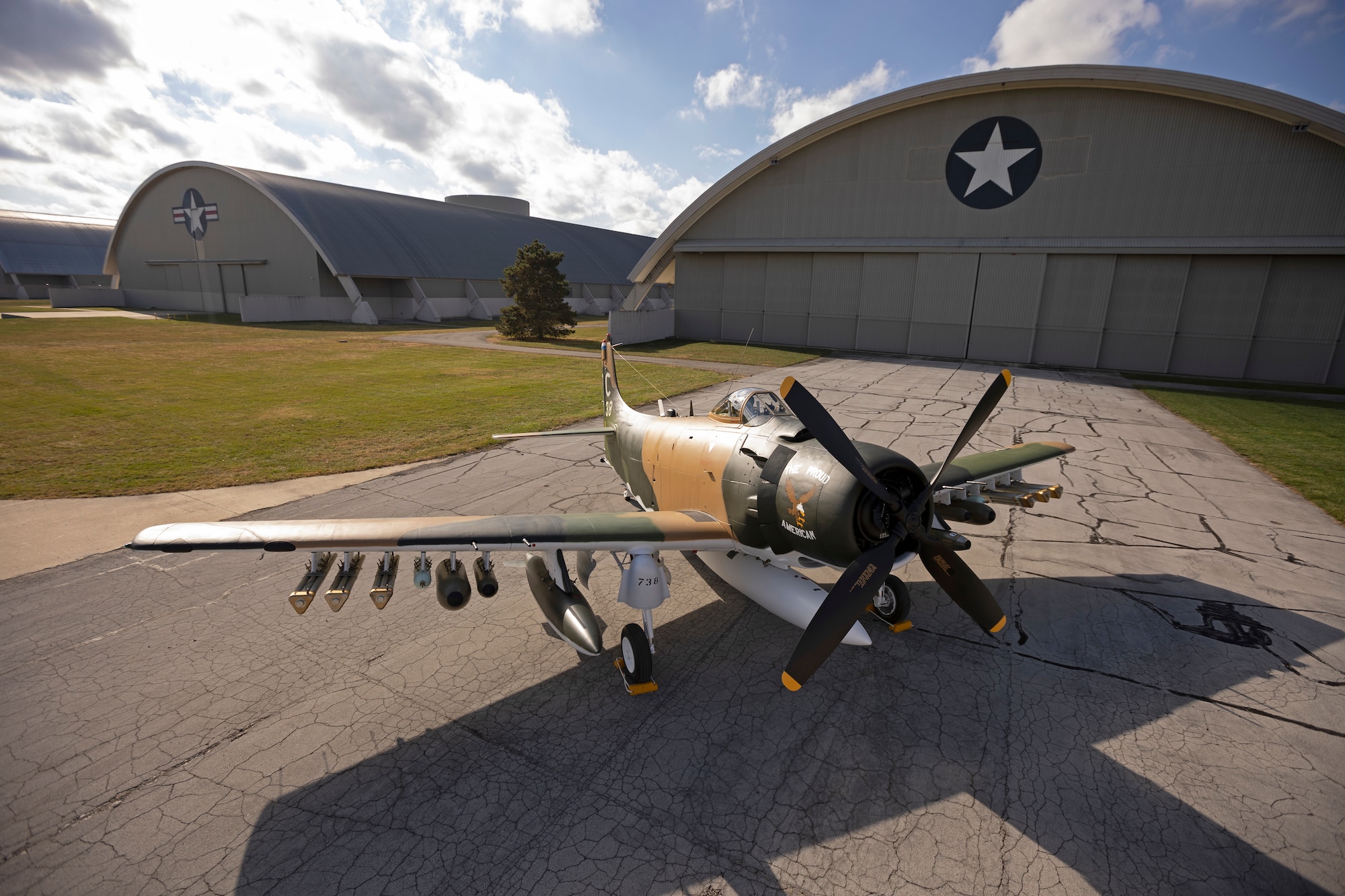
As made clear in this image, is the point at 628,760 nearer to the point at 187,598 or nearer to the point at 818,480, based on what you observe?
the point at 818,480

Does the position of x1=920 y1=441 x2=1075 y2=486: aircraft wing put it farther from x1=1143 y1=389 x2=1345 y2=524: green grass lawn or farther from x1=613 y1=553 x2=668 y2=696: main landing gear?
x1=1143 y1=389 x2=1345 y2=524: green grass lawn

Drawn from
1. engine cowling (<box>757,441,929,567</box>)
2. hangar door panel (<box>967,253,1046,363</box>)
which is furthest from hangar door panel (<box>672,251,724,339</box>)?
engine cowling (<box>757,441,929,567</box>)

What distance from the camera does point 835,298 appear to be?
35312 mm

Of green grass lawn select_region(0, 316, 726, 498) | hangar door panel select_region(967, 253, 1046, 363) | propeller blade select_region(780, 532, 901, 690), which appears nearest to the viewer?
propeller blade select_region(780, 532, 901, 690)

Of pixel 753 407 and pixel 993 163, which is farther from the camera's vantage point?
pixel 993 163

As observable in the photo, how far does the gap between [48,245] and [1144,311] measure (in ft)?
374

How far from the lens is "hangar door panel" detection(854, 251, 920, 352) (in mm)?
33094

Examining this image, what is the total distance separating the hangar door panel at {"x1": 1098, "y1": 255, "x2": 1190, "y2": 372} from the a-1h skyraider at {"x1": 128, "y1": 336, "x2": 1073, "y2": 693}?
2865cm

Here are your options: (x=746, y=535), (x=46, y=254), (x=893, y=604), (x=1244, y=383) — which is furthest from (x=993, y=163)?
(x=46, y=254)

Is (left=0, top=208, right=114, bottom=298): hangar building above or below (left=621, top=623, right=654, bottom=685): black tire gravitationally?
above

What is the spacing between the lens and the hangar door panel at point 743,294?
3750cm

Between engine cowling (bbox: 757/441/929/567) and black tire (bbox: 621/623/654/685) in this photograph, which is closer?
engine cowling (bbox: 757/441/929/567)

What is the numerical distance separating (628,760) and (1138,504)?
1139 cm

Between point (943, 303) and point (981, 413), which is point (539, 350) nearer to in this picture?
point (943, 303)
